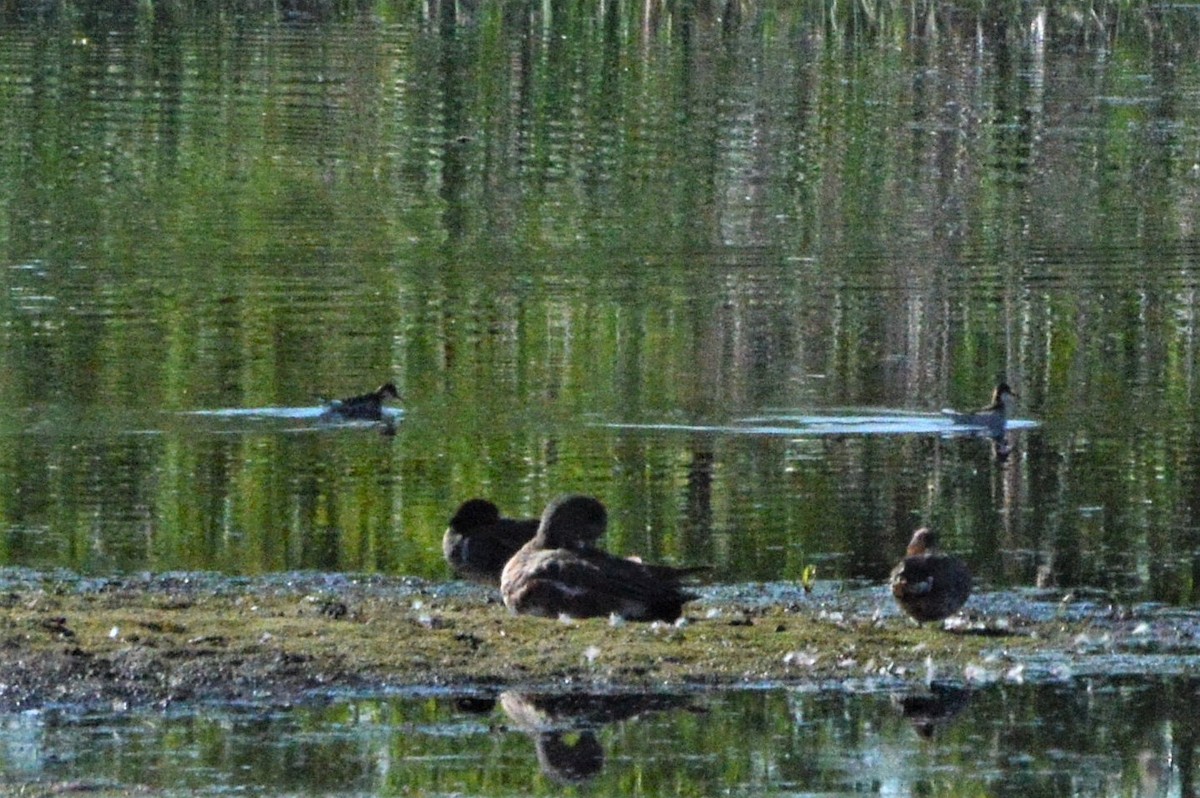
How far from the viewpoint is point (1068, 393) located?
55.5 ft

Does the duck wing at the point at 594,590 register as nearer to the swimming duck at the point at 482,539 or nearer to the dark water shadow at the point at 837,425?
the swimming duck at the point at 482,539

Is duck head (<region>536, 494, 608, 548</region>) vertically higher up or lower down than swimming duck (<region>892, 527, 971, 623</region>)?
higher up

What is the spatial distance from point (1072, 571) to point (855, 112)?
78.8 feet

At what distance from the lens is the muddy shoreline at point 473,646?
863 centimetres

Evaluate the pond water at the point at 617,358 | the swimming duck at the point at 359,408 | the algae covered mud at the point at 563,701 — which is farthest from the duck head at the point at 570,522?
the swimming duck at the point at 359,408

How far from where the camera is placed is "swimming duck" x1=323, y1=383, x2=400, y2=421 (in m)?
15.3

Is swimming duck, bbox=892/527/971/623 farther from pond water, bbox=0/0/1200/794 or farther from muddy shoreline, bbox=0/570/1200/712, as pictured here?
pond water, bbox=0/0/1200/794

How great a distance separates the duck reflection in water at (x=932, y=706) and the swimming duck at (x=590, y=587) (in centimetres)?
133

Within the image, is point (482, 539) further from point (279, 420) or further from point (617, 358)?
point (617, 358)

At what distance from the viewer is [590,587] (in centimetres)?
1023

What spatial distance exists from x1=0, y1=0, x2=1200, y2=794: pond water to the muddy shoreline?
26 centimetres

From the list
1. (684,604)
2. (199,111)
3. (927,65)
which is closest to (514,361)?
(684,604)

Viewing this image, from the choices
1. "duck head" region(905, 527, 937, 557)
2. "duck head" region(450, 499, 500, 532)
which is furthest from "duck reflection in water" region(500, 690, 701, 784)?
"duck head" region(450, 499, 500, 532)

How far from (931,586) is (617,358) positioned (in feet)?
24.8
